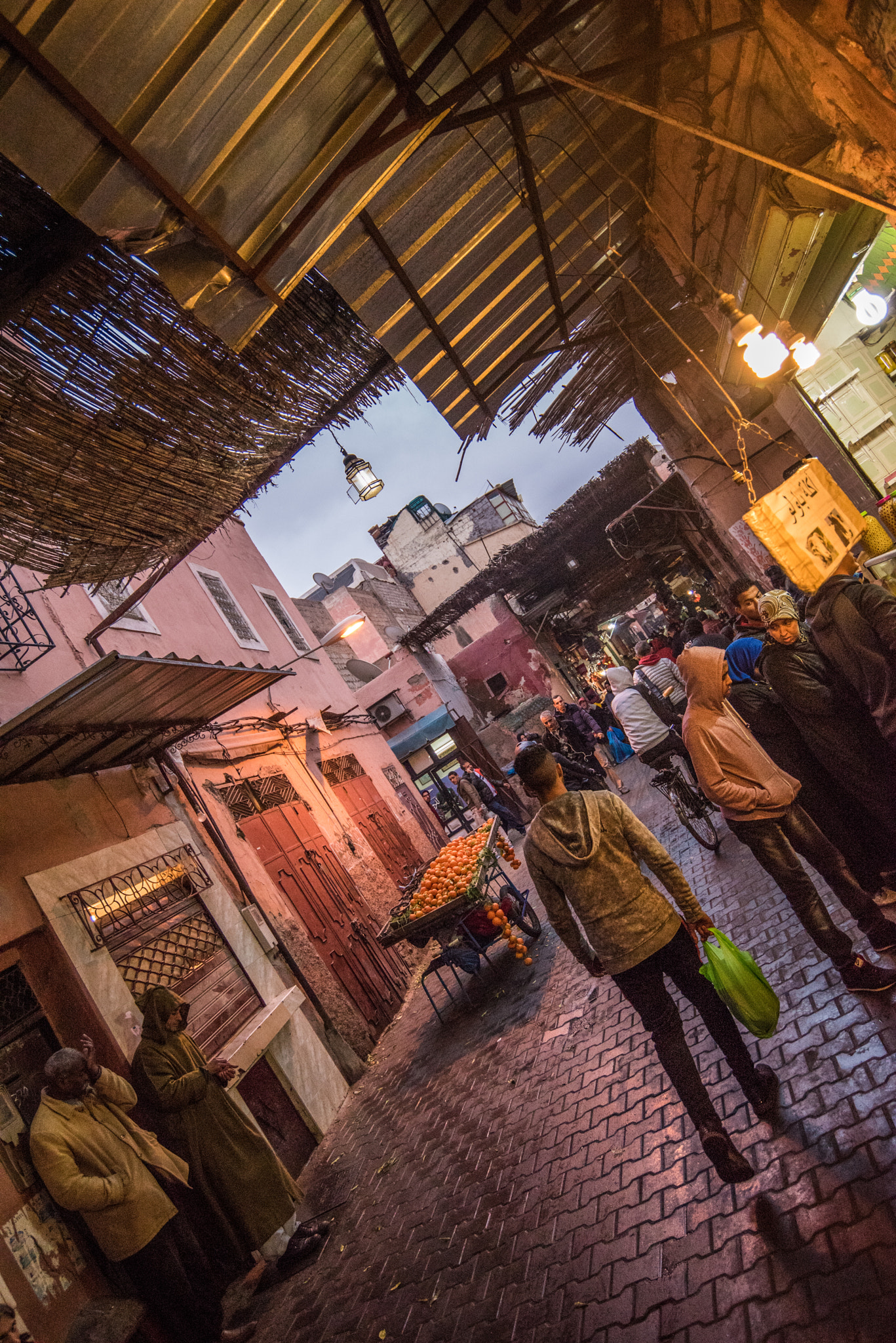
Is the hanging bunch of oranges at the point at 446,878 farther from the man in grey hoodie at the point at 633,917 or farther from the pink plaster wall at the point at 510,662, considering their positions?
the pink plaster wall at the point at 510,662

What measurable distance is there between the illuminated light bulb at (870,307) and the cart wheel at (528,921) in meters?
10.2

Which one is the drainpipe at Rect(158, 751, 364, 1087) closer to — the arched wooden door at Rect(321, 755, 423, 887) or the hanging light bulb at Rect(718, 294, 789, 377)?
the arched wooden door at Rect(321, 755, 423, 887)

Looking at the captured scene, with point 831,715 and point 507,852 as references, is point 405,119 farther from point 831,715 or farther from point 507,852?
point 507,852

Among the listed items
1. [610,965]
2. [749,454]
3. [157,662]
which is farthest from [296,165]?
[749,454]

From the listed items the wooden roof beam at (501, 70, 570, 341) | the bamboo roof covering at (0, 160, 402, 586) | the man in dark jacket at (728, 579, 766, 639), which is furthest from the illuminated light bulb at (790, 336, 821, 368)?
the bamboo roof covering at (0, 160, 402, 586)

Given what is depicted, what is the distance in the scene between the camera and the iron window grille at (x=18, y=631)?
22.1ft

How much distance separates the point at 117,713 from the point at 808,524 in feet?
19.8

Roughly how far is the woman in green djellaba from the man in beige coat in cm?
25

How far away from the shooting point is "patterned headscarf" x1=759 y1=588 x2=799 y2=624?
13.7ft

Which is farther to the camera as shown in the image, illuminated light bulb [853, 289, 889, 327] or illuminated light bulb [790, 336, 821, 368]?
illuminated light bulb [853, 289, 889, 327]

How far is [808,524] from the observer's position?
5.05m

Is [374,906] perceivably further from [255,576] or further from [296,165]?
[296,165]

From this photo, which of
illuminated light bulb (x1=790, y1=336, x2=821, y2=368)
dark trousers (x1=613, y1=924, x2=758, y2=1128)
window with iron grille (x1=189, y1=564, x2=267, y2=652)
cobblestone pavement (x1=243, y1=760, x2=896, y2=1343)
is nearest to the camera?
cobblestone pavement (x1=243, y1=760, x2=896, y2=1343)

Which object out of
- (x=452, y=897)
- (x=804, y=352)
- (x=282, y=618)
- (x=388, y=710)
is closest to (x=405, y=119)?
(x=804, y=352)
